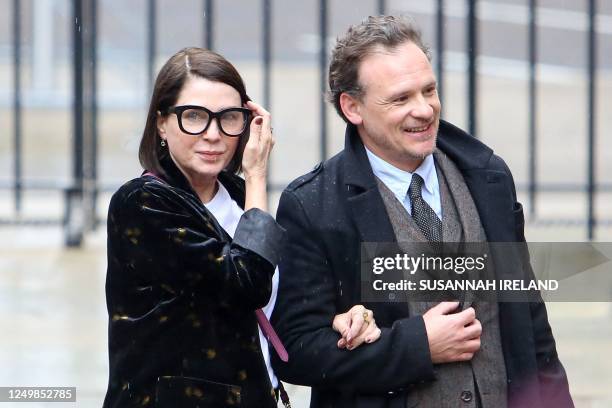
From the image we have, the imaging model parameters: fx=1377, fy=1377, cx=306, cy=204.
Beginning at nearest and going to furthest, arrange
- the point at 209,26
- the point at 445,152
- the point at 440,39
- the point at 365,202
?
the point at 365,202, the point at 445,152, the point at 209,26, the point at 440,39

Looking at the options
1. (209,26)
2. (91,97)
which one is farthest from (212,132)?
(91,97)

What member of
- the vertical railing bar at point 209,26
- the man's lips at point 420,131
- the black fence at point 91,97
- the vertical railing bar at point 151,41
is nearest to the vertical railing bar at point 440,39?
the black fence at point 91,97

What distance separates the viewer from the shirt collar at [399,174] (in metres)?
3.17

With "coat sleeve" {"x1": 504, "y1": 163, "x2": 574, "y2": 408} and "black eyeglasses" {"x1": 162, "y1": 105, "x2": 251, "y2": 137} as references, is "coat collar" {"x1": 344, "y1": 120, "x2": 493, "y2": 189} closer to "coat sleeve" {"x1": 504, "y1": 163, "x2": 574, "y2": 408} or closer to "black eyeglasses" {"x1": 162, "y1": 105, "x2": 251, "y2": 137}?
"coat sleeve" {"x1": 504, "y1": 163, "x2": 574, "y2": 408}

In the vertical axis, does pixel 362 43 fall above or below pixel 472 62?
below

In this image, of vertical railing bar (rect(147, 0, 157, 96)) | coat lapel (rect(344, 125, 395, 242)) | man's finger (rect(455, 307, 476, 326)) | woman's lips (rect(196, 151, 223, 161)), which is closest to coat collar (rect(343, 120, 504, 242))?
coat lapel (rect(344, 125, 395, 242))

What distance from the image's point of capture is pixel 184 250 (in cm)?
291

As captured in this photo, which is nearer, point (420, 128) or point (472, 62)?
point (420, 128)

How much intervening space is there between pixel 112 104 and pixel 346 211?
14369 mm

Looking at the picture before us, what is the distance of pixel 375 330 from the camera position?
303cm

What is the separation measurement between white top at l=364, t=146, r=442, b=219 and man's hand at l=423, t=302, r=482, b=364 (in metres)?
0.25

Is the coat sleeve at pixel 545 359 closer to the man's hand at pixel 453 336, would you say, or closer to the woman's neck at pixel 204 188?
the man's hand at pixel 453 336

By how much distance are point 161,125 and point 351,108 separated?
1.45 ft

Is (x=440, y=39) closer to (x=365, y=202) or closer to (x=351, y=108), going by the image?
(x=351, y=108)
